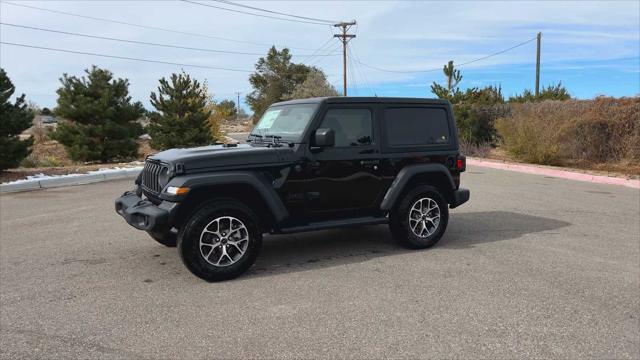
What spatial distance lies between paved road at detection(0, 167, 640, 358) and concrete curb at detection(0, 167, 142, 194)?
4590 millimetres

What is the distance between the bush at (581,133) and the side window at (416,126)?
11.6 meters

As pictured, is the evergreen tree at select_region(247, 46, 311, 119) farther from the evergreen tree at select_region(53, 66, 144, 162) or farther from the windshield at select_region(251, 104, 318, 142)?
the windshield at select_region(251, 104, 318, 142)

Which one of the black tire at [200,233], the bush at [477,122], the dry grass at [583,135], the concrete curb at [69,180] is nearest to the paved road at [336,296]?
the black tire at [200,233]

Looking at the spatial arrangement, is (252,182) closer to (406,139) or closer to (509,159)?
(406,139)

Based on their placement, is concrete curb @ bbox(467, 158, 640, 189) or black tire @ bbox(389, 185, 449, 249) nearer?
black tire @ bbox(389, 185, 449, 249)

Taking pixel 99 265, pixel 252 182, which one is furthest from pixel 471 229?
pixel 99 265

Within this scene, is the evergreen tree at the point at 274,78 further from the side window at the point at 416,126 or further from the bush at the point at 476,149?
the side window at the point at 416,126

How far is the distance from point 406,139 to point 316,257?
1.78 metres

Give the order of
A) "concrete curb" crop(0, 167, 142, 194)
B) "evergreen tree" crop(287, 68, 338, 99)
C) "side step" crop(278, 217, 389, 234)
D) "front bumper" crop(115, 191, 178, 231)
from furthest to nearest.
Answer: "evergreen tree" crop(287, 68, 338, 99) < "concrete curb" crop(0, 167, 142, 194) < "side step" crop(278, 217, 389, 234) < "front bumper" crop(115, 191, 178, 231)

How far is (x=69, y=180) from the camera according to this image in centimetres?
1217

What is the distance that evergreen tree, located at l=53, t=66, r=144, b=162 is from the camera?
55.2ft

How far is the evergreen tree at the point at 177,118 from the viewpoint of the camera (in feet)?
65.4

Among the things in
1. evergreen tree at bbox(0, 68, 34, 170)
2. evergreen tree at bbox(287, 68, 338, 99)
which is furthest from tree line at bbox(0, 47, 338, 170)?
evergreen tree at bbox(287, 68, 338, 99)

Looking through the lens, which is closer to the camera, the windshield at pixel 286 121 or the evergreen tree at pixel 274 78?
the windshield at pixel 286 121
